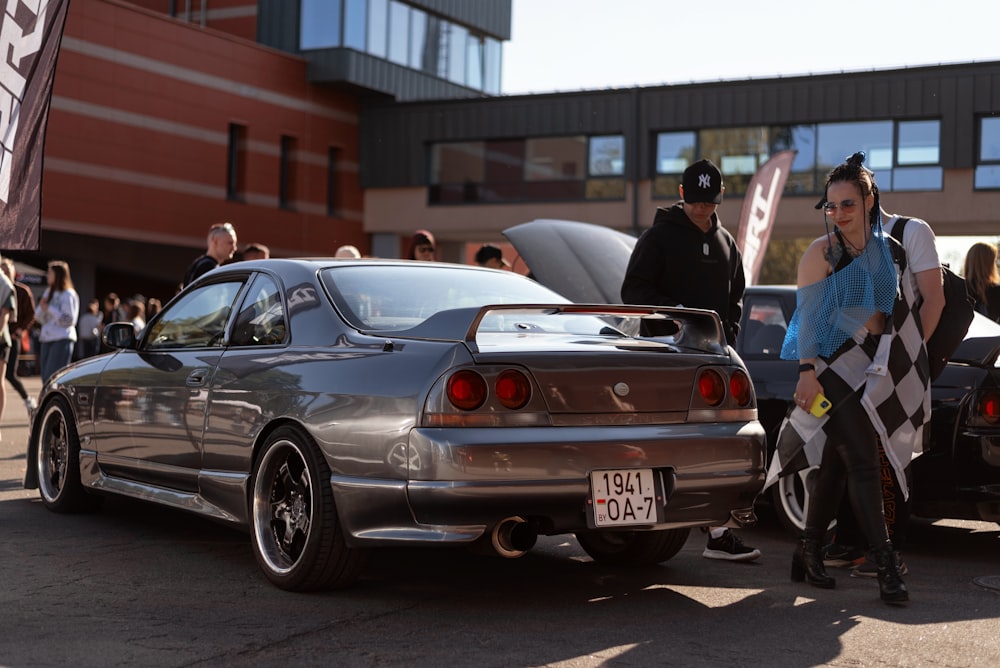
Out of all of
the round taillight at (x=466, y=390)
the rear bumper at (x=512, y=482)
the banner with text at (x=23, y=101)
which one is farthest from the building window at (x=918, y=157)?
the round taillight at (x=466, y=390)

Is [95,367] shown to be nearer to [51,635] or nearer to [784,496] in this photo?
[51,635]

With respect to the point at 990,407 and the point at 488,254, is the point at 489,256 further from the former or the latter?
the point at 990,407

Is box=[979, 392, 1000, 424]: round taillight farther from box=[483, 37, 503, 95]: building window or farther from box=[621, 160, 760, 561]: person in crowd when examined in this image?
box=[483, 37, 503, 95]: building window

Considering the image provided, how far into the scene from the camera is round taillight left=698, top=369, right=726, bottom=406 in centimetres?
529

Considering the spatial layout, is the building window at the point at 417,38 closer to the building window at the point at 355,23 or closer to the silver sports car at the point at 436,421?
the building window at the point at 355,23

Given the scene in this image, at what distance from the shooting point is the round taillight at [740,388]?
5.39 meters

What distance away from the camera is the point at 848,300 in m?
5.43

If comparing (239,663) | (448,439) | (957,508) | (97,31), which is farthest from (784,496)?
(97,31)

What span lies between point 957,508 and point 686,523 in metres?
1.92

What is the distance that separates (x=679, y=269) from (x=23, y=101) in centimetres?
502

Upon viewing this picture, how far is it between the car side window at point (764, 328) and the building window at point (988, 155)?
25.7 metres

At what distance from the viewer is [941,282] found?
5598 mm

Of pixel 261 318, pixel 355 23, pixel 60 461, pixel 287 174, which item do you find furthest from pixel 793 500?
pixel 287 174

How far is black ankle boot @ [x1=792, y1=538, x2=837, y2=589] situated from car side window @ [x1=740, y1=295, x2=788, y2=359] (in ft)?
6.16
